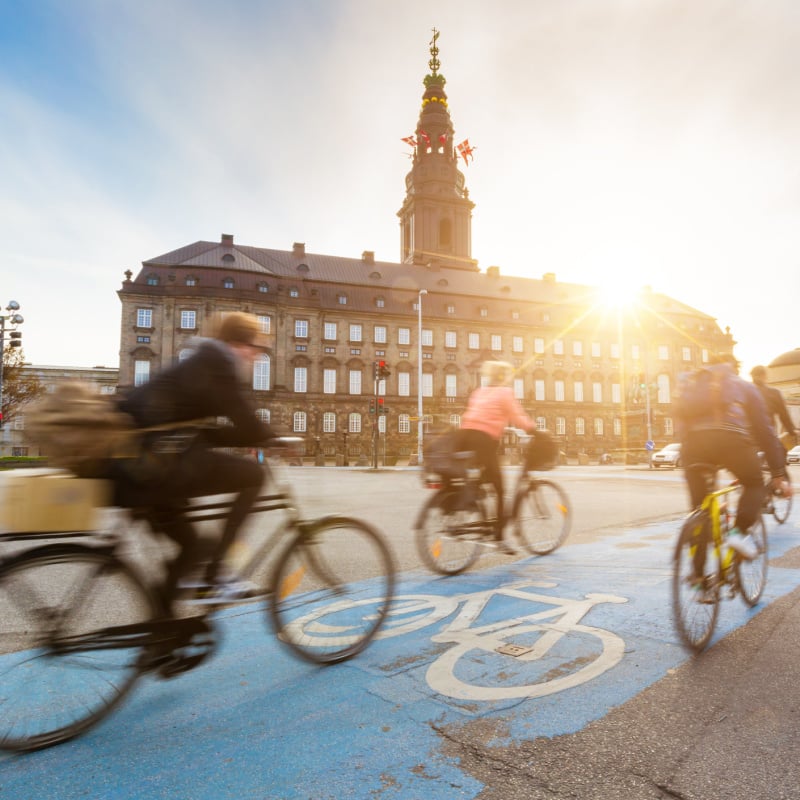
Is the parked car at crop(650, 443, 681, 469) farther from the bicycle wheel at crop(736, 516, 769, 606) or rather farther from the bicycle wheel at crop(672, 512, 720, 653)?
the bicycle wheel at crop(672, 512, 720, 653)

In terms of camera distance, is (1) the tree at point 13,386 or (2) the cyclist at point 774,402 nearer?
(2) the cyclist at point 774,402

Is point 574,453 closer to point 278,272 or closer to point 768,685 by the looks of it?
point 278,272

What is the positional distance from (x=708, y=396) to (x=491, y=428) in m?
1.95

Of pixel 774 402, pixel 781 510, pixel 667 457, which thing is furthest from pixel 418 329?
pixel 774 402

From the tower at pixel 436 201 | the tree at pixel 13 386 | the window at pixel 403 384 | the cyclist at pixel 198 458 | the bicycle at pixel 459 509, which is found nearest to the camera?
the cyclist at pixel 198 458

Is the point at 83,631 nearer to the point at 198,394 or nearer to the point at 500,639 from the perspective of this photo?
the point at 198,394

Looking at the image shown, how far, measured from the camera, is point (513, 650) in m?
3.27

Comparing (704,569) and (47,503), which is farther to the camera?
(704,569)

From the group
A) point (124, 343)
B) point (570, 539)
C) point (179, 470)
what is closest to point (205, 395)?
point (179, 470)

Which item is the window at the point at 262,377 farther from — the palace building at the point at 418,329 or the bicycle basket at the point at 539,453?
the bicycle basket at the point at 539,453

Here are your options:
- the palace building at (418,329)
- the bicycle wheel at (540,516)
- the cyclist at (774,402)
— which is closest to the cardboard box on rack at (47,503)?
the bicycle wheel at (540,516)

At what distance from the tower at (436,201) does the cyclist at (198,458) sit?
68772 mm

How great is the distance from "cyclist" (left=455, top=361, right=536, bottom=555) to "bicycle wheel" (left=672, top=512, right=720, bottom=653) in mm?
2091

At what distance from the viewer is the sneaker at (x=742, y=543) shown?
12.2ft
